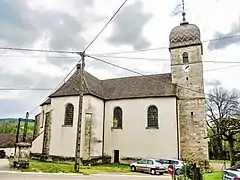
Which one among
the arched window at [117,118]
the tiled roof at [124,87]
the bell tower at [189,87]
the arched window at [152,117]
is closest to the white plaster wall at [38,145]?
the tiled roof at [124,87]

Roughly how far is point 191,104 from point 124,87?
8.26 metres

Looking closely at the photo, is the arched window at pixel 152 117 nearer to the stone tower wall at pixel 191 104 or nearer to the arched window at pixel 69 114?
the stone tower wall at pixel 191 104

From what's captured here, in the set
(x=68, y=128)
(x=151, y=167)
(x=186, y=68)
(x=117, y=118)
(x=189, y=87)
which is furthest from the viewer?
(x=186, y=68)

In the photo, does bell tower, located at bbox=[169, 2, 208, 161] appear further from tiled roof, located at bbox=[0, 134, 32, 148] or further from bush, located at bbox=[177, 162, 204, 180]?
tiled roof, located at bbox=[0, 134, 32, 148]

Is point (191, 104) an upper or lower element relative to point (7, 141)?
upper

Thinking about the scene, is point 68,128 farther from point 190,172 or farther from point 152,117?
point 190,172

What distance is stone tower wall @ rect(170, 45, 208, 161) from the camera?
24.8 m

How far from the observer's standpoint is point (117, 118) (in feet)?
90.0

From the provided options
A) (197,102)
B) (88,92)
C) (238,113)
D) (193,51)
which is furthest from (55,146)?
(238,113)

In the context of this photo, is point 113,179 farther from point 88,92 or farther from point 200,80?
point 200,80

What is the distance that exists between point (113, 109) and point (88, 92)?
4185mm

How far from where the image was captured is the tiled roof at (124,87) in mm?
26442

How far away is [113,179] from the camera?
47.4 feet

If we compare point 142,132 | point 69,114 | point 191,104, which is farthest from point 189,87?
point 69,114
